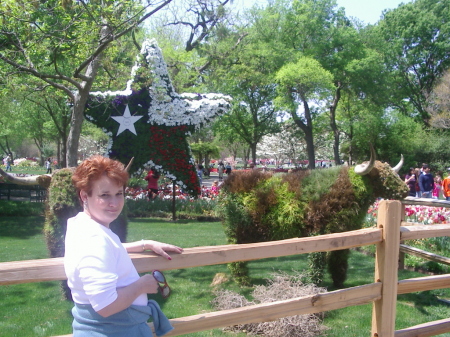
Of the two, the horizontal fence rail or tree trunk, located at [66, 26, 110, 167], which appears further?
tree trunk, located at [66, 26, 110, 167]

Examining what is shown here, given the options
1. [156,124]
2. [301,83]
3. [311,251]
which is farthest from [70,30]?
[301,83]

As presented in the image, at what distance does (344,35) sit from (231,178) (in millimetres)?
25045

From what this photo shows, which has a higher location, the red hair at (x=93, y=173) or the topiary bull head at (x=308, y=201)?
the red hair at (x=93, y=173)

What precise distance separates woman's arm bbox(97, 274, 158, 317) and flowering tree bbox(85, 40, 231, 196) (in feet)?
38.4

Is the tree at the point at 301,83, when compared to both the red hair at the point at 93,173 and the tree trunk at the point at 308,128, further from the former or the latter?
the red hair at the point at 93,173

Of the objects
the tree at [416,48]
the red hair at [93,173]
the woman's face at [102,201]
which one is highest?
the tree at [416,48]

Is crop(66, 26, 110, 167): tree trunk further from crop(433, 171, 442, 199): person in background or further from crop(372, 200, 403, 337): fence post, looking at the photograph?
crop(433, 171, 442, 199): person in background

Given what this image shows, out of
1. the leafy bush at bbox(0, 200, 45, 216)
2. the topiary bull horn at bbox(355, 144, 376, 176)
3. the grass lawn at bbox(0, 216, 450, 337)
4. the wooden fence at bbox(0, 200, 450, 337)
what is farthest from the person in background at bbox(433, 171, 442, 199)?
the wooden fence at bbox(0, 200, 450, 337)

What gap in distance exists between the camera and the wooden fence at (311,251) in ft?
7.00

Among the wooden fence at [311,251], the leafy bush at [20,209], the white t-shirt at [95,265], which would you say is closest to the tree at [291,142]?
the leafy bush at [20,209]

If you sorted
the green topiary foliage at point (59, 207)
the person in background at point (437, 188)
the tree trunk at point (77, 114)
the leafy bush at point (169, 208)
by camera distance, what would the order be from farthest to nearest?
the person in background at point (437, 188) → the leafy bush at point (169, 208) → the tree trunk at point (77, 114) → the green topiary foliage at point (59, 207)

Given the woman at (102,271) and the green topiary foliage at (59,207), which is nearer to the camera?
the woman at (102,271)

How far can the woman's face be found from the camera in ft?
6.45

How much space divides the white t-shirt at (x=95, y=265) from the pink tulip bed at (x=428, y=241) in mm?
7018
